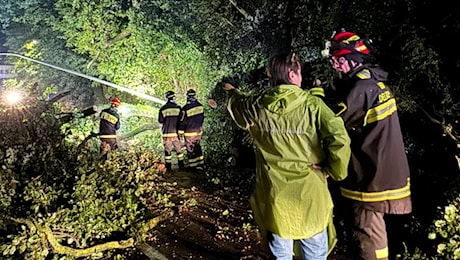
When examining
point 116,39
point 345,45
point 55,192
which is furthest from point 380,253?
point 116,39

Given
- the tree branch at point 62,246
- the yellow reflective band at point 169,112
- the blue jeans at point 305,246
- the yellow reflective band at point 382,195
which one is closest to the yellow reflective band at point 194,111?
the yellow reflective band at point 169,112

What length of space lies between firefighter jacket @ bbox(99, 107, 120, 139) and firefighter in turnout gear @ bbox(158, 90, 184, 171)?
1.11 meters

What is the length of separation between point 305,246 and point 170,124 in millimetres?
5762

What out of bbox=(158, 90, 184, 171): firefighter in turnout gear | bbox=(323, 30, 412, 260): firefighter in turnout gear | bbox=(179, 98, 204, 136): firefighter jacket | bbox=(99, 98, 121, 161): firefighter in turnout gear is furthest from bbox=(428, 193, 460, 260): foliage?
bbox=(99, 98, 121, 161): firefighter in turnout gear

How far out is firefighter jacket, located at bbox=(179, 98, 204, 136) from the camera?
25.5ft

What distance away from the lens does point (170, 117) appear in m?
8.05

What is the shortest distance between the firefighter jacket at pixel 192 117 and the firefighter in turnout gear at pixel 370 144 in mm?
4856

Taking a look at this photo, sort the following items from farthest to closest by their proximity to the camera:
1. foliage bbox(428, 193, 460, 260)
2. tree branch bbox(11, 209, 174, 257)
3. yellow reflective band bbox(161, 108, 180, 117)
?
yellow reflective band bbox(161, 108, 180, 117)
tree branch bbox(11, 209, 174, 257)
foliage bbox(428, 193, 460, 260)

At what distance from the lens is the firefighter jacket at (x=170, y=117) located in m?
8.04

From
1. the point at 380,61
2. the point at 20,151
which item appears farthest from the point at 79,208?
the point at 380,61

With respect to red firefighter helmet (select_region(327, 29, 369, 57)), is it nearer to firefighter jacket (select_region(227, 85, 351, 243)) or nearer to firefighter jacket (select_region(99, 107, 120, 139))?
firefighter jacket (select_region(227, 85, 351, 243))

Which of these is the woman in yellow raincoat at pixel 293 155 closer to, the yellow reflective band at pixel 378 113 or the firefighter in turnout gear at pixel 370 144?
the firefighter in turnout gear at pixel 370 144

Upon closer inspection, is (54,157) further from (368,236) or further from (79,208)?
(368,236)

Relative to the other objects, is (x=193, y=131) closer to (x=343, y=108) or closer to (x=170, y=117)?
(x=170, y=117)
